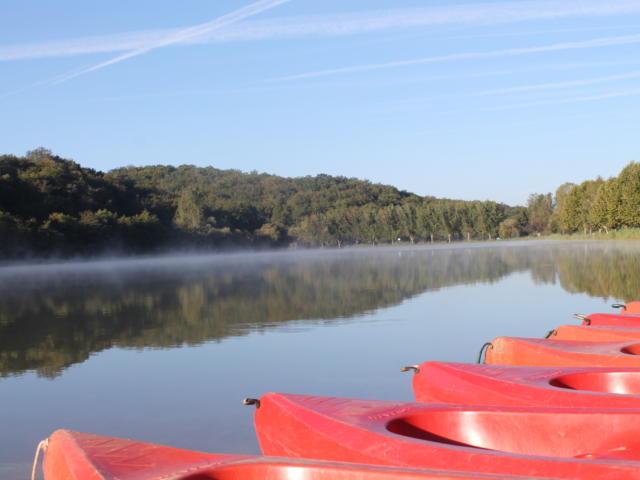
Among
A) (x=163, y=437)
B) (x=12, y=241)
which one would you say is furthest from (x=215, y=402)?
(x=12, y=241)

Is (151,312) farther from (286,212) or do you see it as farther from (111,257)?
(286,212)

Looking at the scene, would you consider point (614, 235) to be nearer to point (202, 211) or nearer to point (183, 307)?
point (202, 211)

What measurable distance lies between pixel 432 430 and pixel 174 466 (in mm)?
1390

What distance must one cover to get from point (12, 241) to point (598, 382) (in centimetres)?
5173

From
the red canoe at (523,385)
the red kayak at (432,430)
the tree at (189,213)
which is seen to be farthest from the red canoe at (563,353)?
the tree at (189,213)

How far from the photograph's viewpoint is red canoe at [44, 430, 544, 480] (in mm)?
2381

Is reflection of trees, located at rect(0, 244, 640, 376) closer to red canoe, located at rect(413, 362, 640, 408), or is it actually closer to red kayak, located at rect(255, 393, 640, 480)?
red canoe, located at rect(413, 362, 640, 408)

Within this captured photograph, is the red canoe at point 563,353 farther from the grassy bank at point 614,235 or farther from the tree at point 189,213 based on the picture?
the tree at point 189,213

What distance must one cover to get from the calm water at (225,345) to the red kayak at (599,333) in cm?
144

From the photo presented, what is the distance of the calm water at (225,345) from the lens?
5656mm

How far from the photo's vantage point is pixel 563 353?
544 cm

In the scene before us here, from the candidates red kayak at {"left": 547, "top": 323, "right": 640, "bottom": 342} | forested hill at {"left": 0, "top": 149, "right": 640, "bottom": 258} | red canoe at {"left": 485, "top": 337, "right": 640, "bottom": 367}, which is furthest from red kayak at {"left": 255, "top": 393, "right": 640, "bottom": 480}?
forested hill at {"left": 0, "top": 149, "right": 640, "bottom": 258}

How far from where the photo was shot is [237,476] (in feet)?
8.57

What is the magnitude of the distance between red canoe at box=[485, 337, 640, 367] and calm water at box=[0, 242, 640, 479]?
3.06 ft
